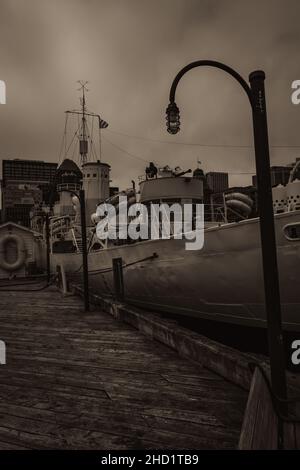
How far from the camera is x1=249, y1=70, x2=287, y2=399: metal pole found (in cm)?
317

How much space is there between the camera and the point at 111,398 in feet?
12.8

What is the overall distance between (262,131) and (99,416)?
3243 mm

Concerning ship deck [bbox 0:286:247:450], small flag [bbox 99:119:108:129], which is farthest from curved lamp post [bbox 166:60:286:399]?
small flag [bbox 99:119:108:129]

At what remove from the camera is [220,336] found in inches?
427

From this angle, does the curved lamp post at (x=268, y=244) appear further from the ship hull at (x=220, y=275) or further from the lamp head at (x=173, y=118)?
the ship hull at (x=220, y=275)

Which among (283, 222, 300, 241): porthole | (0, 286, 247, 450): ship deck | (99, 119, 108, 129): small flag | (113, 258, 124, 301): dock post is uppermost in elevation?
(99, 119, 108, 129): small flag

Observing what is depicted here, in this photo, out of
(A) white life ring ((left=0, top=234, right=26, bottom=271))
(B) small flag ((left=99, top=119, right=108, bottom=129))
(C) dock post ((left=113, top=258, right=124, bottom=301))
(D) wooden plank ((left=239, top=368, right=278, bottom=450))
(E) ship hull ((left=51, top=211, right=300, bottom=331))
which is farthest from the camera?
(B) small flag ((left=99, top=119, right=108, bottom=129))

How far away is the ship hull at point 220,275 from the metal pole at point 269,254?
17.8ft

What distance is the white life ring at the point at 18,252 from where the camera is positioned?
32.3 meters

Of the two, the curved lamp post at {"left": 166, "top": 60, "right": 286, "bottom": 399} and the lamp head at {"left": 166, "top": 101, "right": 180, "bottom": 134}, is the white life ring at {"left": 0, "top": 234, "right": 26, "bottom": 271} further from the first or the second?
the curved lamp post at {"left": 166, "top": 60, "right": 286, "bottom": 399}

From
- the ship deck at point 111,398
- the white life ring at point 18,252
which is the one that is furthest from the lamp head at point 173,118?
the white life ring at point 18,252

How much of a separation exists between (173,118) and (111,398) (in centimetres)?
337

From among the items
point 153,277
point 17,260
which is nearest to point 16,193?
point 17,260

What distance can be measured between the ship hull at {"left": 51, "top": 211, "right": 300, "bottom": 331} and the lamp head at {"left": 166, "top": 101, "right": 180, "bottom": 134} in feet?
16.9
